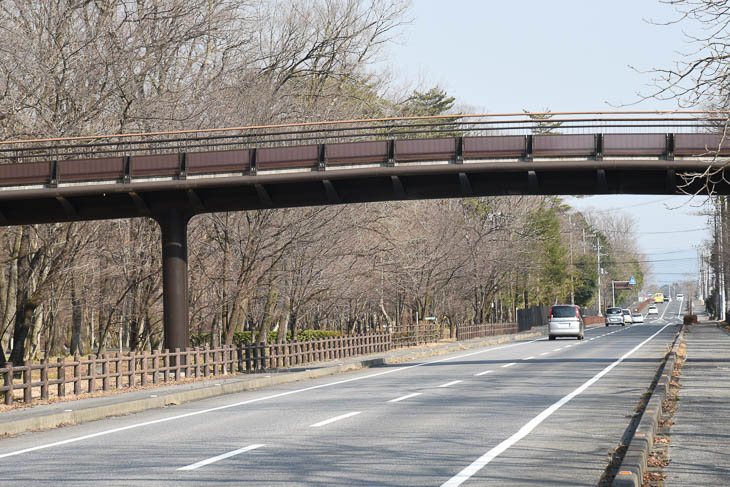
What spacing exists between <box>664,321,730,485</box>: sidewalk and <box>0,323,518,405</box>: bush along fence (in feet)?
39.7

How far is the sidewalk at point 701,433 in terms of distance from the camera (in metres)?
9.34

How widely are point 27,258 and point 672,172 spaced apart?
823 inches

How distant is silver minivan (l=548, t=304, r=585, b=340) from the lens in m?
57.0

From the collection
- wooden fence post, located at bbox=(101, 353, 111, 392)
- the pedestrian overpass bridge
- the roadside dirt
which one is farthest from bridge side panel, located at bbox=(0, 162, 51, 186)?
the roadside dirt

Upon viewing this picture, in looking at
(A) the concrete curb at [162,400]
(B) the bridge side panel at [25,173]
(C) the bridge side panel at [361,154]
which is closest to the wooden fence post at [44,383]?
(A) the concrete curb at [162,400]

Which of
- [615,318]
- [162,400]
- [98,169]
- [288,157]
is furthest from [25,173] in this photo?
[615,318]

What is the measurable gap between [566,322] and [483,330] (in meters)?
8.42

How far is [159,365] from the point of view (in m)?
26.7

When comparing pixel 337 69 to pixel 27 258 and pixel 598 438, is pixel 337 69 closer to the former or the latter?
pixel 27 258

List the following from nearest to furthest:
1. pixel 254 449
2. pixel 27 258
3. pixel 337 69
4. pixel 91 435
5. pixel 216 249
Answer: pixel 254 449
pixel 91 435
pixel 27 258
pixel 216 249
pixel 337 69

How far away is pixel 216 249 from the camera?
120 feet

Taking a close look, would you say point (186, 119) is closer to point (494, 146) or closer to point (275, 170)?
point (275, 170)

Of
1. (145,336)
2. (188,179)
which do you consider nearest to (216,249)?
(145,336)

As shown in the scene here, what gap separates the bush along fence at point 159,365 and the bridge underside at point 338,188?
4.31 meters
